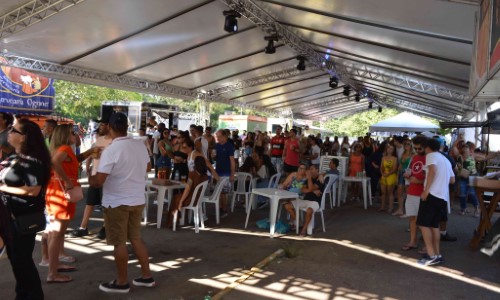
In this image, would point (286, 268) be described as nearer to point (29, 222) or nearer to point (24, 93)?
point (29, 222)

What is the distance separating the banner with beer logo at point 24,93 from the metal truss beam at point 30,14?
532cm

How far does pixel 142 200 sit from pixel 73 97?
27.8 m

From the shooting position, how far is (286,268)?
4.60m

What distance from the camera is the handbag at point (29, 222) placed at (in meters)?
2.81

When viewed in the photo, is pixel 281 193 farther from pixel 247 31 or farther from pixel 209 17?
pixel 247 31

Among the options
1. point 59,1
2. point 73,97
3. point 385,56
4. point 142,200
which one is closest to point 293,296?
point 142,200

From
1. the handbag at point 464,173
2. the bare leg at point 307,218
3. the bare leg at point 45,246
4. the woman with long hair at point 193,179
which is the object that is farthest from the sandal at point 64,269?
the handbag at point 464,173

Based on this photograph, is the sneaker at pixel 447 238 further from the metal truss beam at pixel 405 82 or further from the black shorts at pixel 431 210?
the metal truss beam at pixel 405 82

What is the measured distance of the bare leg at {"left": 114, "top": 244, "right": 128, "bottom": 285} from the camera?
350 centimetres

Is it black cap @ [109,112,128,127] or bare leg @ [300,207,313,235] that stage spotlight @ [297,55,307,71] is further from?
black cap @ [109,112,128,127]

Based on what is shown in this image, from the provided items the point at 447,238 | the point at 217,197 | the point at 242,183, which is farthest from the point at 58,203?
the point at 447,238

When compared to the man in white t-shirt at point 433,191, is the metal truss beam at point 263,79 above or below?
above

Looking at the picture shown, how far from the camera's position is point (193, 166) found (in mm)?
6023

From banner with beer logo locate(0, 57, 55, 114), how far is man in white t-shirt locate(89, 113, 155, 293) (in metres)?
10.1
